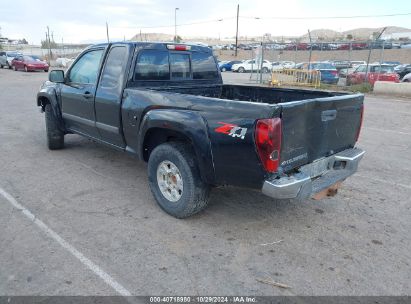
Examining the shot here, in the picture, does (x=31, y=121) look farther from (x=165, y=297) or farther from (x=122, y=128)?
(x=165, y=297)

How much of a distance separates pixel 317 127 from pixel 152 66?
2288 mm

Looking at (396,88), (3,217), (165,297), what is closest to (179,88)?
(3,217)

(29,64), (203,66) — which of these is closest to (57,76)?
(203,66)

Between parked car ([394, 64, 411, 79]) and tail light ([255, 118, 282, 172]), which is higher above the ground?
tail light ([255, 118, 282, 172])

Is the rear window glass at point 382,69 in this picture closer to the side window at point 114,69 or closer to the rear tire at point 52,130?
the rear tire at point 52,130

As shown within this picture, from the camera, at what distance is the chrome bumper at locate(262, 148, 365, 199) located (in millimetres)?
3137

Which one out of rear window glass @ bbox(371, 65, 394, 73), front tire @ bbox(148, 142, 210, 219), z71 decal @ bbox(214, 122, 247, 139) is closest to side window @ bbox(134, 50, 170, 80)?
front tire @ bbox(148, 142, 210, 219)

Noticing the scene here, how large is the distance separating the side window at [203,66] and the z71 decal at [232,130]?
7.21ft

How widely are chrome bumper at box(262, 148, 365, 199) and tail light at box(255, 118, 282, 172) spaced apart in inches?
6.8

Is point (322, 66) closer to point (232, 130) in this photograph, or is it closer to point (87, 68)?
point (87, 68)

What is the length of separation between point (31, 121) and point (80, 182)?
529cm

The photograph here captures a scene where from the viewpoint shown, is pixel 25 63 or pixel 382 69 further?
pixel 25 63

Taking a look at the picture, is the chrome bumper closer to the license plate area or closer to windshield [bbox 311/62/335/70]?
the license plate area

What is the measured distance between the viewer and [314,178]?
361 cm
